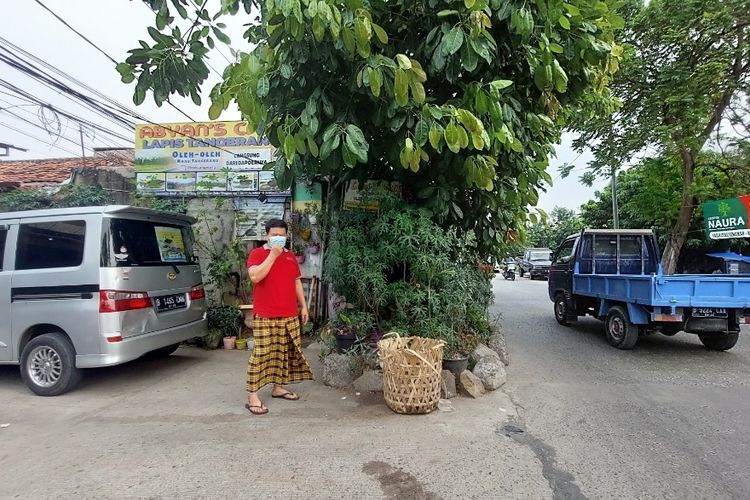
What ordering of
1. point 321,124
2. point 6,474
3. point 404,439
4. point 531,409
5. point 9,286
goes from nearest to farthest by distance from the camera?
point 6,474 → point 404,439 → point 321,124 → point 531,409 → point 9,286

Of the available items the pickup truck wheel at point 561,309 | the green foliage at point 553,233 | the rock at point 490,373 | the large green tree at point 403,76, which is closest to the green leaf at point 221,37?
the large green tree at point 403,76

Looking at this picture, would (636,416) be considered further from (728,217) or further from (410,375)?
(728,217)

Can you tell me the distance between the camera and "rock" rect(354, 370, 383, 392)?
4.65 m

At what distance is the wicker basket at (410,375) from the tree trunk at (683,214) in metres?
11.3

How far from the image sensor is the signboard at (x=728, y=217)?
1107cm

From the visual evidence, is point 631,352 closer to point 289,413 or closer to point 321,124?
point 289,413

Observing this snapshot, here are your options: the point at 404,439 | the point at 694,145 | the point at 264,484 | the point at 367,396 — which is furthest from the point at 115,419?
the point at 694,145

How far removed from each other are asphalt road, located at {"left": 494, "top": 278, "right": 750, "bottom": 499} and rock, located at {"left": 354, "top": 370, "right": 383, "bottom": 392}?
134 cm

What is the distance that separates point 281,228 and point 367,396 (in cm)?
186

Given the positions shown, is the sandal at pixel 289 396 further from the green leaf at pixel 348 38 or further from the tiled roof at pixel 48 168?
the tiled roof at pixel 48 168

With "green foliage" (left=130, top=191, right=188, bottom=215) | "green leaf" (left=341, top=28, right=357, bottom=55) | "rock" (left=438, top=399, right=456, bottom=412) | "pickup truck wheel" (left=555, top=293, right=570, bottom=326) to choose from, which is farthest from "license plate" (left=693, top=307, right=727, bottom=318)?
"green foliage" (left=130, top=191, right=188, bottom=215)

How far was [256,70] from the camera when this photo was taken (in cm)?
327

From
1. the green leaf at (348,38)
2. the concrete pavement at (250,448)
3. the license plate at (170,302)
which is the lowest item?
the concrete pavement at (250,448)

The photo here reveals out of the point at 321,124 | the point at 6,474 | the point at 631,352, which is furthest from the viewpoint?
the point at 631,352
